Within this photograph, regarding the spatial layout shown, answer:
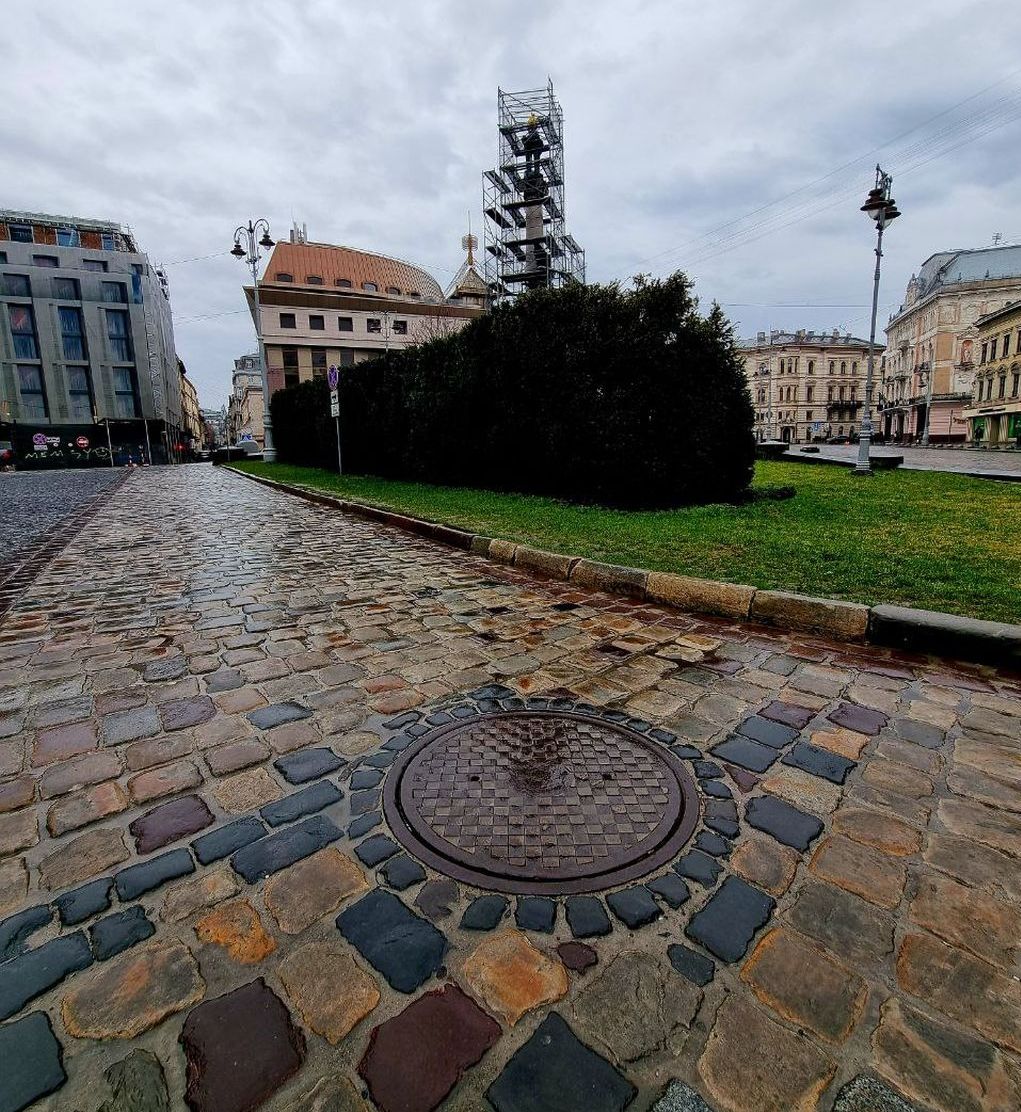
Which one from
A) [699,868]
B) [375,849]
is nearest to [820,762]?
[699,868]

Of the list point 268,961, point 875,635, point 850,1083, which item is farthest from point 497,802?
point 875,635

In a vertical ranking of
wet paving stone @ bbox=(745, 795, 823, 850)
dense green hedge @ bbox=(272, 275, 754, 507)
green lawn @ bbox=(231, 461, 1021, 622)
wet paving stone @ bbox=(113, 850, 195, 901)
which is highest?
dense green hedge @ bbox=(272, 275, 754, 507)

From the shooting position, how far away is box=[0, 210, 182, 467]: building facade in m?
46.6

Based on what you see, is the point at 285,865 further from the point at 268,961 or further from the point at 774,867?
the point at 774,867

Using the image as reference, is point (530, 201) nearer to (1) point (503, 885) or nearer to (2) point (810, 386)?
Answer: (1) point (503, 885)

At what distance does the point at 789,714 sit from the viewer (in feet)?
9.53

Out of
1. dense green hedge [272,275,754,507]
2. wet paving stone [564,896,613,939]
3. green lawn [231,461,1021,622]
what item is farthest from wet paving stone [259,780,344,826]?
dense green hedge [272,275,754,507]

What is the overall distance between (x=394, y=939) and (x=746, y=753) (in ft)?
5.50

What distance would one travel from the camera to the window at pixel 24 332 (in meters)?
46.9

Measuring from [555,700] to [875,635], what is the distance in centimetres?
235

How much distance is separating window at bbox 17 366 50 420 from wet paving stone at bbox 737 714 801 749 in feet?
200

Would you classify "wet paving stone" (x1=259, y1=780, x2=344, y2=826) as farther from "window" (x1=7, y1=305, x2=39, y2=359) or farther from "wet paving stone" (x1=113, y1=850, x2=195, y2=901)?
"window" (x1=7, y1=305, x2=39, y2=359)

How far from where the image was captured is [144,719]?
9.55 feet

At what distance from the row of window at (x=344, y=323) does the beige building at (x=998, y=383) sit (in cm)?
5181
